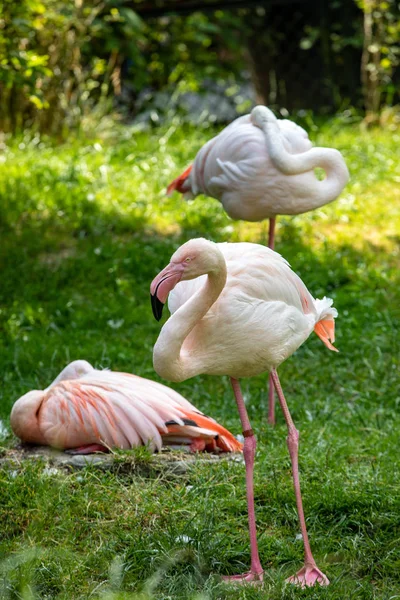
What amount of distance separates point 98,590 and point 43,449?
130 cm

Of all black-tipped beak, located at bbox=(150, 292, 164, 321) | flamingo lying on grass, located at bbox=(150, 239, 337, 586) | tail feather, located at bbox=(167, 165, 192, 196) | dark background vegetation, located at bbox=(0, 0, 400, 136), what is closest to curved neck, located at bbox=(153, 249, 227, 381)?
flamingo lying on grass, located at bbox=(150, 239, 337, 586)

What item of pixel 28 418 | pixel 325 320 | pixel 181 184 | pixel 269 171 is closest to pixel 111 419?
pixel 28 418

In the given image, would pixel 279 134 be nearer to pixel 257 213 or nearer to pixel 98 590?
pixel 257 213

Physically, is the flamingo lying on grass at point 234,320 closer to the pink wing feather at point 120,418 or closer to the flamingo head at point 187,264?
the flamingo head at point 187,264

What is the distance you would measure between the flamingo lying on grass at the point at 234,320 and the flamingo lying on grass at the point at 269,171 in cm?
127

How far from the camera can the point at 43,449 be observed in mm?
4395

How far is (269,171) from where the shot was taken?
4852 mm

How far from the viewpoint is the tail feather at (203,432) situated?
4.29 meters

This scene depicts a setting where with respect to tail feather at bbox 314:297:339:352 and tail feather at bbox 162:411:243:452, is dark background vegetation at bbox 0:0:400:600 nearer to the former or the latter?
tail feather at bbox 162:411:243:452

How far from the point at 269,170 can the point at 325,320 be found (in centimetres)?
112

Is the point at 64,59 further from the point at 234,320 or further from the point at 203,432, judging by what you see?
the point at 234,320

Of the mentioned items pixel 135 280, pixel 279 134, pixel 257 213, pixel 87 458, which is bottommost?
pixel 135 280

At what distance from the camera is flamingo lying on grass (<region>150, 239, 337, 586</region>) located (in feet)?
10.3

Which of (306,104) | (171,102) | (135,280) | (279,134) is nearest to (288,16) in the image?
(306,104)
